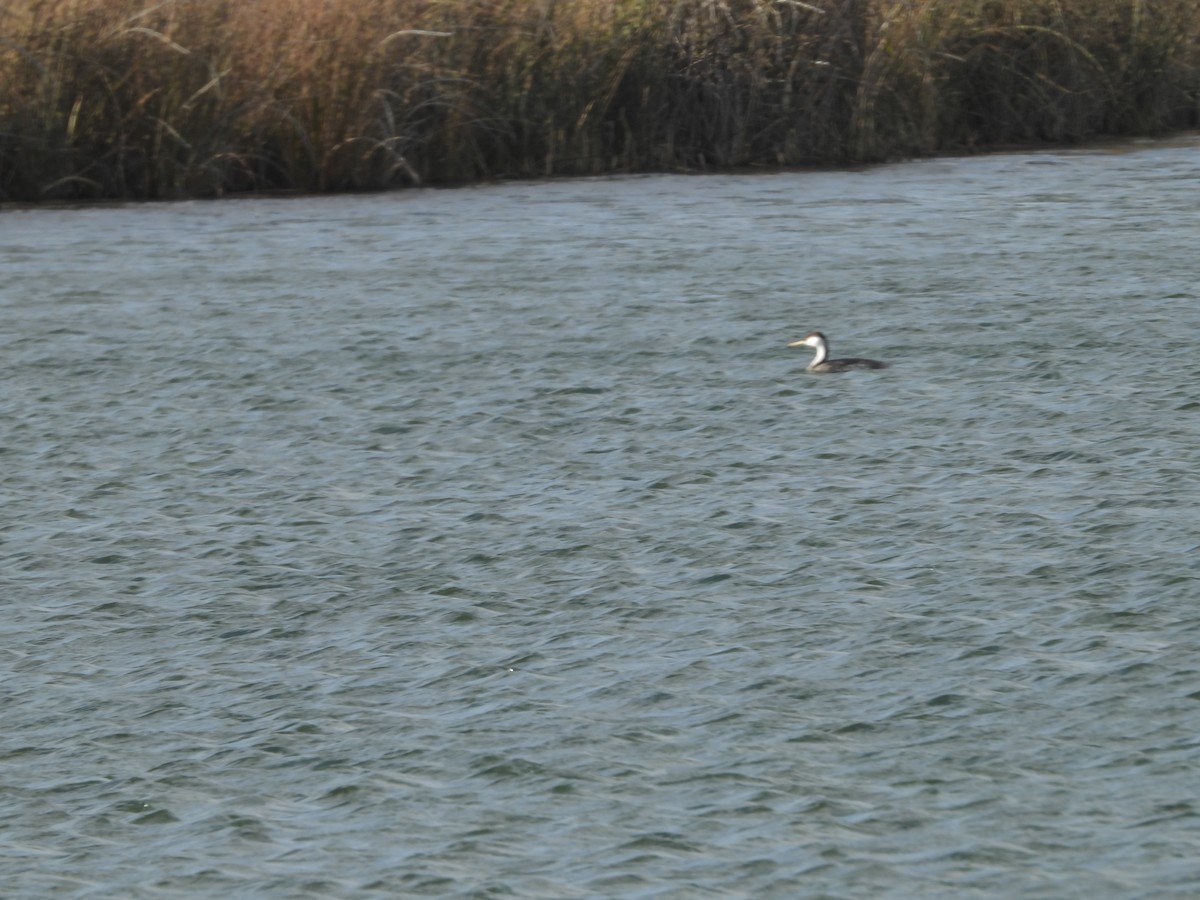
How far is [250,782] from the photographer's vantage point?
18.4 feet

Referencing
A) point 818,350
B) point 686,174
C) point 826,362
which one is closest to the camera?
point 826,362

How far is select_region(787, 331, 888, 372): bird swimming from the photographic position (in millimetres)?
10375

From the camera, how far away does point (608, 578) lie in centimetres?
725

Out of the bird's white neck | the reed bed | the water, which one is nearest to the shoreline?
the reed bed

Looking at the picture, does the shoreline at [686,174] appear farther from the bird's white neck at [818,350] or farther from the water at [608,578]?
the bird's white neck at [818,350]

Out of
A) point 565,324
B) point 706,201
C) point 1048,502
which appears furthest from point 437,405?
point 706,201

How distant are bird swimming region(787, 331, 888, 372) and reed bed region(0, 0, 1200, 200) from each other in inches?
285

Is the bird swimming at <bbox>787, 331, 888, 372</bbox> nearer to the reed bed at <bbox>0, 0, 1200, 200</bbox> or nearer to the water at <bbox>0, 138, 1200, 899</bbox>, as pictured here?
the water at <bbox>0, 138, 1200, 899</bbox>

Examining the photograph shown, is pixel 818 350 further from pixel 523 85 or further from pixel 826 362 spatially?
pixel 523 85

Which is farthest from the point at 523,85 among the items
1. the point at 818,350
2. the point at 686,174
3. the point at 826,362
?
the point at 826,362

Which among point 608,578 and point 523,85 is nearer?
point 608,578

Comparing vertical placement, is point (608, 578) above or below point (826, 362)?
below

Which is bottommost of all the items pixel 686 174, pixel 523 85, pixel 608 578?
pixel 608 578

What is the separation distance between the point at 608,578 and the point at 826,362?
3.38m
